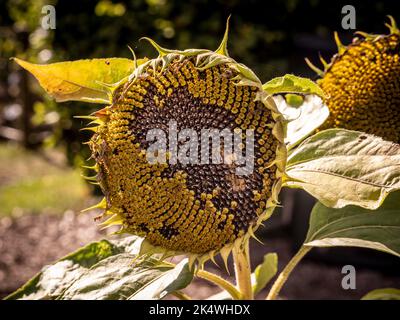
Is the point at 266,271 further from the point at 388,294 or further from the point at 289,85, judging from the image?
the point at 289,85

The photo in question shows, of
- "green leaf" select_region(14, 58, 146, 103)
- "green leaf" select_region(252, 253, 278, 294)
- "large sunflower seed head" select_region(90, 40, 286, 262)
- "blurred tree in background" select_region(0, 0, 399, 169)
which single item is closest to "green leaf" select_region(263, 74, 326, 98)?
"large sunflower seed head" select_region(90, 40, 286, 262)

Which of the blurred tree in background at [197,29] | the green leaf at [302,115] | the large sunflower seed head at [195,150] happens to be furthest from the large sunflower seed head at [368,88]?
the blurred tree in background at [197,29]

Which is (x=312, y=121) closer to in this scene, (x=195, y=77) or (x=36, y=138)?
(x=195, y=77)

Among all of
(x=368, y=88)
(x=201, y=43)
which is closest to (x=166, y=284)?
(x=368, y=88)

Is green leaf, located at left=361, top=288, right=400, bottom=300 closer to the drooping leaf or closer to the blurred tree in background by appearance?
the drooping leaf

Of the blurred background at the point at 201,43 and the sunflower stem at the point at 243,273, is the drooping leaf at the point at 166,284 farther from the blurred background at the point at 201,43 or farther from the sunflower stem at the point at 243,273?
the blurred background at the point at 201,43

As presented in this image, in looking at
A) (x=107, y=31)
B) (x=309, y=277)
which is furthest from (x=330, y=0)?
(x=309, y=277)
